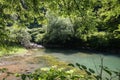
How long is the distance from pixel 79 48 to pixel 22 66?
544 inches

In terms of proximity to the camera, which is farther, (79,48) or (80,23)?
(79,48)

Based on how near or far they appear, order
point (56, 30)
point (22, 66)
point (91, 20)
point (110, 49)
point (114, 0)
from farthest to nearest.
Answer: point (56, 30)
point (110, 49)
point (22, 66)
point (114, 0)
point (91, 20)

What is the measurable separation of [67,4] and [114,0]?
1.33 m

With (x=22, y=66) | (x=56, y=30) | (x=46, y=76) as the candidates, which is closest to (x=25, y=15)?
(x=46, y=76)

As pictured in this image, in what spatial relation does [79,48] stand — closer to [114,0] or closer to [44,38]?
[44,38]

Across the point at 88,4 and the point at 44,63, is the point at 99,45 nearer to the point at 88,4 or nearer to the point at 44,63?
the point at 44,63

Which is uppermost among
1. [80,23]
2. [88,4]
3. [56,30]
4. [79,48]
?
[88,4]

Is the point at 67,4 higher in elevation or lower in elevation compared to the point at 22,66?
higher

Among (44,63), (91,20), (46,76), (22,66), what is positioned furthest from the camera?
(44,63)

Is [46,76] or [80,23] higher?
[80,23]

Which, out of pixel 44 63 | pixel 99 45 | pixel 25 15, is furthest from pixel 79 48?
pixel 25 15

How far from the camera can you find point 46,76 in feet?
9.72

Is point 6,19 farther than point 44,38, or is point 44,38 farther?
point 44,38

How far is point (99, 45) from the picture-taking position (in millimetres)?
31469
